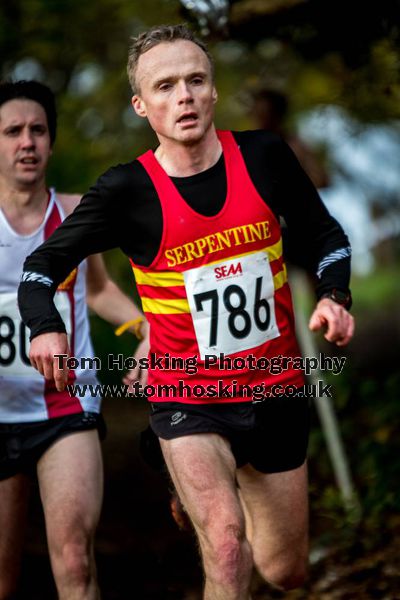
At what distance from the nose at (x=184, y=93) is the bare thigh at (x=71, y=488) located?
1.48m

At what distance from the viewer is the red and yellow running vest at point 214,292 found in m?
3.78

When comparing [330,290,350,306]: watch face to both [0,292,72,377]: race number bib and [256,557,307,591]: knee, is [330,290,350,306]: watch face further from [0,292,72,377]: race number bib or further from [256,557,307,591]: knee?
[0,292,72,377]: race number bib

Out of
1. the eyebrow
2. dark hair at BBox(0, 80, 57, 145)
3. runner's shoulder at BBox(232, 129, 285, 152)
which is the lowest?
runner's shoulder at BBox(232, 129, 285, 152)

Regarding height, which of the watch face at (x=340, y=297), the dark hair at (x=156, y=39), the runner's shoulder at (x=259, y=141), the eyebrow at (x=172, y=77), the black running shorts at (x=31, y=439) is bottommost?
the black running shorts at (x=31, y=439)

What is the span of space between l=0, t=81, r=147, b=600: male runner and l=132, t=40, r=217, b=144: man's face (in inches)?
35.1

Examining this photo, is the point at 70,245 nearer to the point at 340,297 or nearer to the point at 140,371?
the point at 140,371

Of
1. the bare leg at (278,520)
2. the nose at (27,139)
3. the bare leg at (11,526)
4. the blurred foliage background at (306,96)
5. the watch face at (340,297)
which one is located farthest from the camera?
the blurred foliage background at (306,96)

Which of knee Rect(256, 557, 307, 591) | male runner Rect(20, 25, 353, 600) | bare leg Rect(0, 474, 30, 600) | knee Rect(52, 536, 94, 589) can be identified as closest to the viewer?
male runner Rect(20, 25, 353, 600)

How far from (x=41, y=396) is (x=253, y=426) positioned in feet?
3.34

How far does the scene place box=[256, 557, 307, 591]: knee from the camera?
168 inches

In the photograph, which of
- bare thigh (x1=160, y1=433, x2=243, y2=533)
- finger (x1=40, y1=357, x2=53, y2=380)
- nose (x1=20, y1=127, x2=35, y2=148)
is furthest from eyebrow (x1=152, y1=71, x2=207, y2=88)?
bare thigh (x1=160, y1=433, x2=243, y2=533)

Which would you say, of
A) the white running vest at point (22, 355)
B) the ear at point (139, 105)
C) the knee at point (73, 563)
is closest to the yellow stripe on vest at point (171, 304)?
the white running vest at point (22, 355)

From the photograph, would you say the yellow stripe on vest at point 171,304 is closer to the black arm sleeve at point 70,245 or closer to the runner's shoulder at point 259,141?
the black arm sleeve at point 70,245

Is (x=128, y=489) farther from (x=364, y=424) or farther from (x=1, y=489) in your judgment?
(x=1, y=489)
